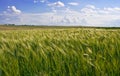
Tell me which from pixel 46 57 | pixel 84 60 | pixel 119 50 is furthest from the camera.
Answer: pixel 119 50

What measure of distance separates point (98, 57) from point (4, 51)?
1.01m

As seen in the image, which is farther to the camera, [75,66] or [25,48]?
[25,48]

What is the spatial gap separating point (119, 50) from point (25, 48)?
944 mm

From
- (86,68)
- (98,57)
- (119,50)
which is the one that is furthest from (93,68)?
(119,50)

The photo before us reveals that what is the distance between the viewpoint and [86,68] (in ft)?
6.48

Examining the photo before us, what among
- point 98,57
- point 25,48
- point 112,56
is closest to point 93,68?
point 98,57

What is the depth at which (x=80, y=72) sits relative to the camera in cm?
196

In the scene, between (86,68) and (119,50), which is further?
(119,50)

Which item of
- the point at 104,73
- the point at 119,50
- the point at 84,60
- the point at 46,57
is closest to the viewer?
the point at 104,73

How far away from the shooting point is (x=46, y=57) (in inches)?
87.6

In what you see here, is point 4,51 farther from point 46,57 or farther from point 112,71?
point 112,71

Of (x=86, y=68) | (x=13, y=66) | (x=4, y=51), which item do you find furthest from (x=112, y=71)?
(x=4, y=51)

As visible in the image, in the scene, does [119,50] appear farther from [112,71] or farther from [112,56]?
[112,71]

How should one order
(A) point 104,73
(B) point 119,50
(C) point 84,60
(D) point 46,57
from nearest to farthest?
(A) point 104,73
(C) point 84,60
(D) point 46,57
(B) point 119,50
